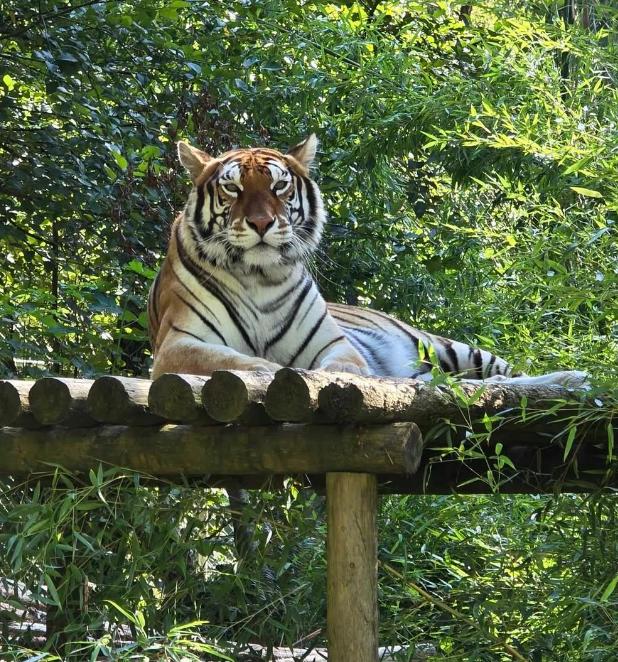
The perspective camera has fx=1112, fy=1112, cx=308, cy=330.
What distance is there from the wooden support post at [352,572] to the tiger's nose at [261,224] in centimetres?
121

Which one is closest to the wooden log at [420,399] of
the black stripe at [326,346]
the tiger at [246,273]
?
the tiger at [246,273]

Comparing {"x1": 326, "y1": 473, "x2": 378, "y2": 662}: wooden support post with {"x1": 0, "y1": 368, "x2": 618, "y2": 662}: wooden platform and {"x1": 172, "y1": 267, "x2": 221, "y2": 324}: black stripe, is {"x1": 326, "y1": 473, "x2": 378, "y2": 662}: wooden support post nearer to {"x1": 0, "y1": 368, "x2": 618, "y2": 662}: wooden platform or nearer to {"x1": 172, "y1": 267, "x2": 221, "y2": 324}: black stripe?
{"x1": 0, "y1": 368, "x2": 618, "y2": 662}: wooden platform

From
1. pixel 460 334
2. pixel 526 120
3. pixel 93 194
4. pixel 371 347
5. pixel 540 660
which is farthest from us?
pixel 460 334

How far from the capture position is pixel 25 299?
527 cm

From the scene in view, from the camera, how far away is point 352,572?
8.60 feet

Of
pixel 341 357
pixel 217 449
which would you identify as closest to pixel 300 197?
pixel 341 357

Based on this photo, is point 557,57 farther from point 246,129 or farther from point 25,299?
point 25,299

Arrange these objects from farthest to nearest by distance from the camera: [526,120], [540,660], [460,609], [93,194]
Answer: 1. [93,194]
2. [526,120]
3. [460,609]
4. [540,660]

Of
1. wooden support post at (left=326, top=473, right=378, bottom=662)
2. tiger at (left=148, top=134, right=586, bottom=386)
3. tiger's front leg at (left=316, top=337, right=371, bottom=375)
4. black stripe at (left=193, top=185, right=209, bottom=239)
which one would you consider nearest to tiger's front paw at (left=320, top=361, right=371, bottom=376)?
tiger's front leg at (left=316, top=337, right=371, bottom=375)

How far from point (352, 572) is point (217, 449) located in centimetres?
44

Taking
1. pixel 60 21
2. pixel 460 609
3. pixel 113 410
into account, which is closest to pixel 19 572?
pixel 113 410

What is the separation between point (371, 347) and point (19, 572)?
1960 mm

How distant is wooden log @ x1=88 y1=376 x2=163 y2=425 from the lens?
2621 millimetres

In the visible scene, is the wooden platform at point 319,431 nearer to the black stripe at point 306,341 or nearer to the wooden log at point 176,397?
the wooden log at point 176,397
